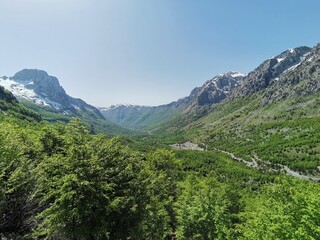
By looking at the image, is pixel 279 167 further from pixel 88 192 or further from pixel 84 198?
pixel 84 198

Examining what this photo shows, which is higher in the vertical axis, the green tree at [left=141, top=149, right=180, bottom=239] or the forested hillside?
the forested hillside

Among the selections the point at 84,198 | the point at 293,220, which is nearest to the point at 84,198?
the point at 84,198

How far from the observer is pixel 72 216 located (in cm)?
2234

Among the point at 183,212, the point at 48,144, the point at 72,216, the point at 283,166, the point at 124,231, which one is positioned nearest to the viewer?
the point at 72,216

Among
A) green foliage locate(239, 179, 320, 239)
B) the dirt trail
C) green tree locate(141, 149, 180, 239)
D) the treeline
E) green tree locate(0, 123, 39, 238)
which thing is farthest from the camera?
the dirt trail

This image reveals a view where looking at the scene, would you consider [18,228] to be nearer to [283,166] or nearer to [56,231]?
[56,231]

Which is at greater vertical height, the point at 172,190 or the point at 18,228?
the point at 18,228

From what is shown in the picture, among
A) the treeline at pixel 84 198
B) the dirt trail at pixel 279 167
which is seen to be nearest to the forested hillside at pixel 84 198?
the treeline at pixel 84 198

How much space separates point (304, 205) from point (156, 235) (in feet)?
64.8

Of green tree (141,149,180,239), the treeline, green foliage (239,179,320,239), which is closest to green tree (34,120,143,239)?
the treeline

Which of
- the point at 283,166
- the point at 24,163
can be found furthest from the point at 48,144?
the point at 283,166

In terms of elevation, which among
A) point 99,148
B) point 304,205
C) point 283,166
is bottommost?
point 283,166

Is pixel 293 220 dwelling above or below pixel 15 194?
above

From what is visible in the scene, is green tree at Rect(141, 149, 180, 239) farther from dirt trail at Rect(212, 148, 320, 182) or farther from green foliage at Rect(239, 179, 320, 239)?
dirt trail at Rect(212, 148, 320, 182)
